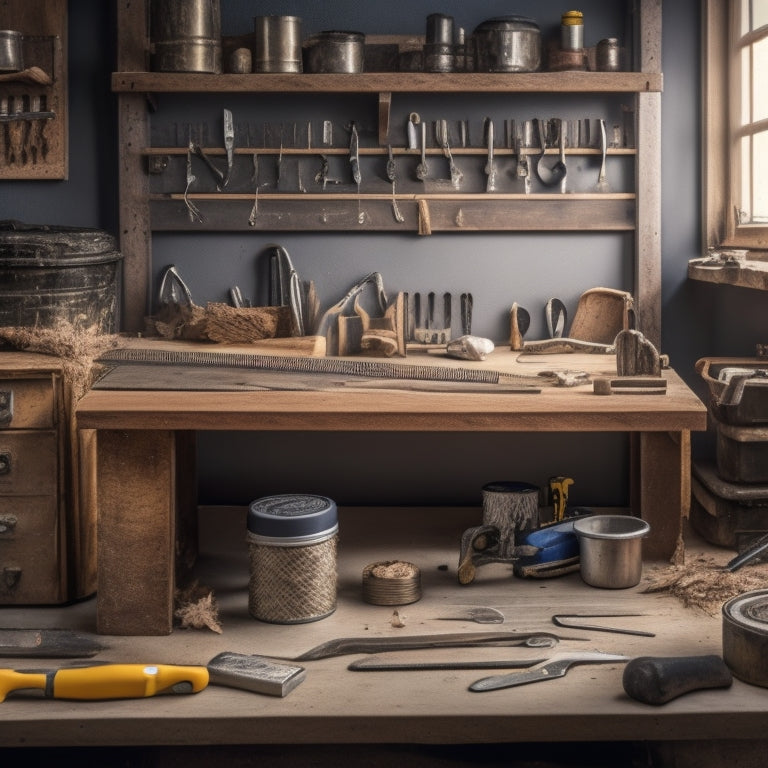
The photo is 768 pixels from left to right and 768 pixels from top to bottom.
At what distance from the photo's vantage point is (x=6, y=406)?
10.6 feet

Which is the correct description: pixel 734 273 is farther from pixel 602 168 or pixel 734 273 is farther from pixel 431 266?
pixel 431 266

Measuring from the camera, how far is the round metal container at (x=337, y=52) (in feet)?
13.0

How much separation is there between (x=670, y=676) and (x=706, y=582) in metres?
0.74

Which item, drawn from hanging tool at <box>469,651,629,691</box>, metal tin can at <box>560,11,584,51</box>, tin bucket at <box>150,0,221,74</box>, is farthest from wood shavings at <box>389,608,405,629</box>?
metal tin can at <box>560,11,584,51</box>

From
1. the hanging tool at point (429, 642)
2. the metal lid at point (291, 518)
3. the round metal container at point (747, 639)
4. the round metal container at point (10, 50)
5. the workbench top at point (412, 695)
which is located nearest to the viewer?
the workbench top at point (412, 695)

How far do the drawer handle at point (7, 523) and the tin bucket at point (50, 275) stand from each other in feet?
2.19

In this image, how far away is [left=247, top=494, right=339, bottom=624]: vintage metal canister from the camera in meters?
3.11

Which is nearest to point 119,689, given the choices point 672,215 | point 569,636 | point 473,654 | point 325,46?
point 473,654

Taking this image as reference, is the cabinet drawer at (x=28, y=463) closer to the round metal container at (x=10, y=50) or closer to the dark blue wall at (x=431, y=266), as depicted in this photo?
the dark blue wall at (x=431, y=266)

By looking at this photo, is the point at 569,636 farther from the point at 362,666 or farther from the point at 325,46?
the point at 325,46

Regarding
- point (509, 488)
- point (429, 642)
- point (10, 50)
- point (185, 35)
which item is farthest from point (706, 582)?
point (10, 50)

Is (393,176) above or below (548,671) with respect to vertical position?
above

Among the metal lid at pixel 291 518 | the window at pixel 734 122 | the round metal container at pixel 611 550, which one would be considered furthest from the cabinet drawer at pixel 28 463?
the window at pixel 734 122

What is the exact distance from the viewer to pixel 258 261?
14.3ft
